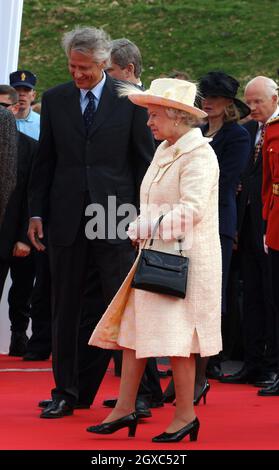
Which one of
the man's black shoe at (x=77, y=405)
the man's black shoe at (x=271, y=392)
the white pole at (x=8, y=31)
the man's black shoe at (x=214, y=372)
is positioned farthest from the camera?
the white pole at (x=8, y=31)

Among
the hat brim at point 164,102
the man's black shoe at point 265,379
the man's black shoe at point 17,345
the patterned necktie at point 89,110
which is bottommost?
the man's black shoe at point 265,379

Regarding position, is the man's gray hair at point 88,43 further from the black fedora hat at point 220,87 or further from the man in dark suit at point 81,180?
the black fedora hat at point 220,87

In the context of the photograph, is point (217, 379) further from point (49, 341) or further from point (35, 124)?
point (35, 124)

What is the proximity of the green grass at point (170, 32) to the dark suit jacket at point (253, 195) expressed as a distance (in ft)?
73.8

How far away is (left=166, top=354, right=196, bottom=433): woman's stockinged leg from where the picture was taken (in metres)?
5.89

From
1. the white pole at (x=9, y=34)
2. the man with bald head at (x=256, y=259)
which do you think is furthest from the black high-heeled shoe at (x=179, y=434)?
the white pole at (x=9, y=34)

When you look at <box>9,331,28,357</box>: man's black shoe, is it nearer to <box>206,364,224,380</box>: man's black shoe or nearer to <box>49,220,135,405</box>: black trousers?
<box>206,364,224,380</box>: man's black shoe

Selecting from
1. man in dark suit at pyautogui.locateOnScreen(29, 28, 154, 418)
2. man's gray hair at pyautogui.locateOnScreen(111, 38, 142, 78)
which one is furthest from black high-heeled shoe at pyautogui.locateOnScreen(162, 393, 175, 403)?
man's gray hair at pyautogui.locateOnScreen(111, 38, 142, 78)

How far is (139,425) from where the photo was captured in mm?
6578

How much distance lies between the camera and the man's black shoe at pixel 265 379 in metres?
8.75

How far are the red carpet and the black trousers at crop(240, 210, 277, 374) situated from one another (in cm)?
30
